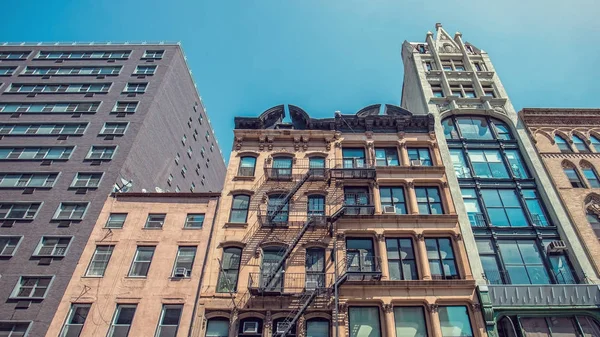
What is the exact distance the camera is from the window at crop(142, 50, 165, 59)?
156 feet

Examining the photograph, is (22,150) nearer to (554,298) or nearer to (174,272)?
(174,272)

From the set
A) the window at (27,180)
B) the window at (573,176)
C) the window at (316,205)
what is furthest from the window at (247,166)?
the window at (573,176)

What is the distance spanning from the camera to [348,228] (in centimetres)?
2406

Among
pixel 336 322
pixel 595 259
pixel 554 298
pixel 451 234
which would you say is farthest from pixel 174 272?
pixel 595 259

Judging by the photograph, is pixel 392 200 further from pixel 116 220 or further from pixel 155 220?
pixel 116 220

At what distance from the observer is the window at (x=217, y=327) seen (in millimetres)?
20239

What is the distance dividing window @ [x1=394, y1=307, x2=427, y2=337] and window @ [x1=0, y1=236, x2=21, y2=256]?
2498cm

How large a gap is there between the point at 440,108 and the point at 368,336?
61.1ft

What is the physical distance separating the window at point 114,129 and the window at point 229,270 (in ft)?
62.3

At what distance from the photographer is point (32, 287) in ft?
78.9

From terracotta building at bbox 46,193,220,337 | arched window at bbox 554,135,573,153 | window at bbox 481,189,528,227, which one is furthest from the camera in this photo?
arched window at bbox 554,135,573,153

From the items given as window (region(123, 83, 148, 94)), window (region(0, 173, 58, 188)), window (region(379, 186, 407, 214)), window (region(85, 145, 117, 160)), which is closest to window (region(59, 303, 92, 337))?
window (region(0, 173, 58, 188))

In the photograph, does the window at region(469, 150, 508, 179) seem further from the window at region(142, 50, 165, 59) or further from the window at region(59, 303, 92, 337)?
the window at region(142, 50, 165, 59)

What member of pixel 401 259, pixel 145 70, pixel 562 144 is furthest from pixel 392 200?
pixel 145 70
